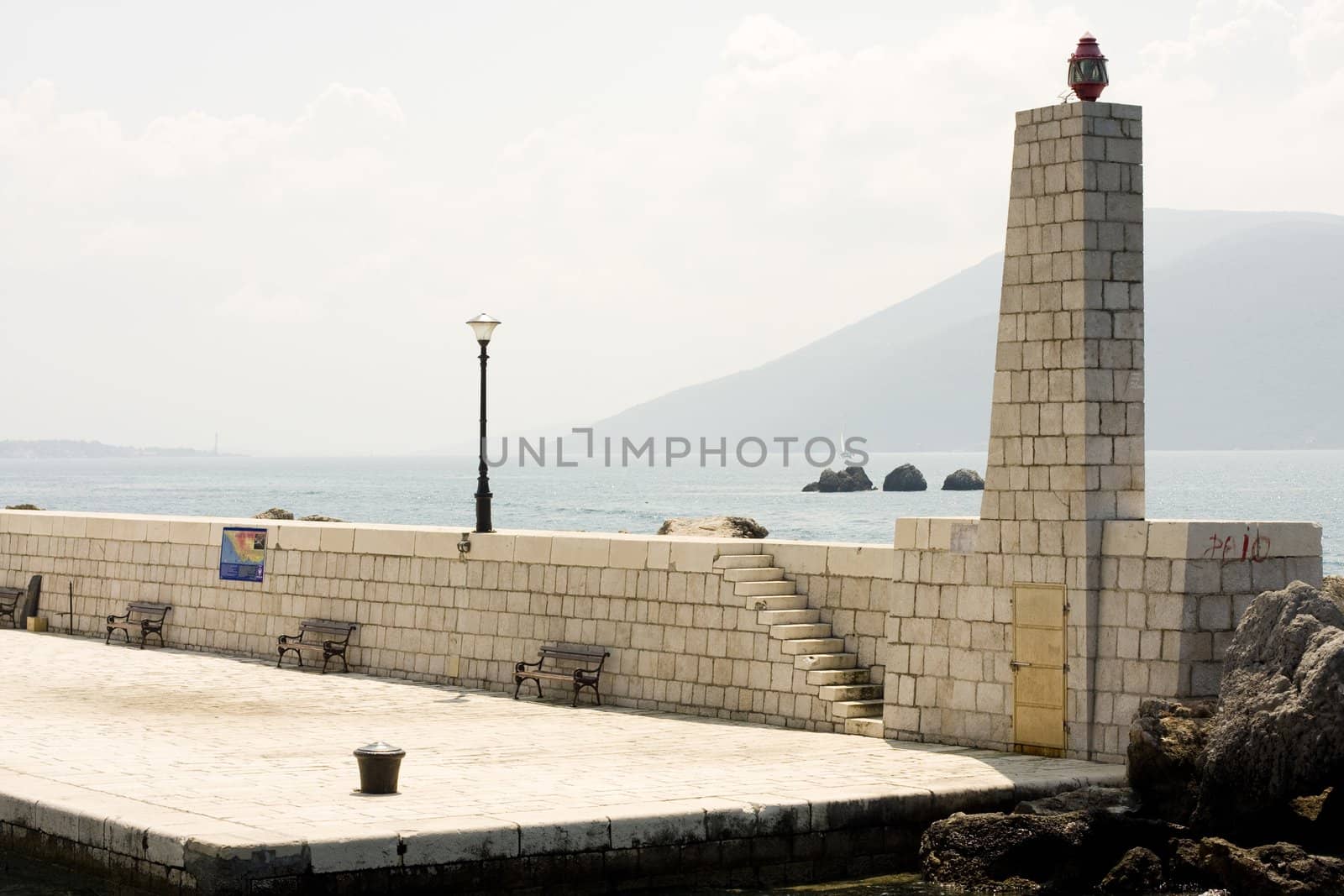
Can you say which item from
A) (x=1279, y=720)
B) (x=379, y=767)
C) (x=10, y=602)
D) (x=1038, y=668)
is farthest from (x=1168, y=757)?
(x=10, y=602)

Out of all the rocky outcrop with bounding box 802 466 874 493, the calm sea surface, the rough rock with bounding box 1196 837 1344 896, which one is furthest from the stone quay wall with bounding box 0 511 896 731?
the rocky outcrop with bounding box 802 466 874 493

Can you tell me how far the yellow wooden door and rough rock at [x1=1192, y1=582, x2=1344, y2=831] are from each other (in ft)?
6.65

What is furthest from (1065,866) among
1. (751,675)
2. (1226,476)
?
(1226,476)

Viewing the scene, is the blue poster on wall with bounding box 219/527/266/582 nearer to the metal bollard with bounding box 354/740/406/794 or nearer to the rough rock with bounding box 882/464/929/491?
the metal bollard with bounding box 354/740/406/794

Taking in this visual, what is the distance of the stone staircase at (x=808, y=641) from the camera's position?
622 inches

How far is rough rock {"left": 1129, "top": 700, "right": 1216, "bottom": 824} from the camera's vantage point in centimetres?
1228

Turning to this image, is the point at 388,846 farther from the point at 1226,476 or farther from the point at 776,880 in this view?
the point at 1226,476

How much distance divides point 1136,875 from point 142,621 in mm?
15514

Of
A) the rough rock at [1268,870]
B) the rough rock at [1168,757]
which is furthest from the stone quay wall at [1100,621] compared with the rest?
the rough rock at [1268,870]

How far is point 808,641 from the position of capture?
16.5 metres

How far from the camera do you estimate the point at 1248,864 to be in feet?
36.6

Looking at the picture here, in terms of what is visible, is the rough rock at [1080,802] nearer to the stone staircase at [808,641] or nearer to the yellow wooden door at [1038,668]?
the yellow wooden door at [1038,668]

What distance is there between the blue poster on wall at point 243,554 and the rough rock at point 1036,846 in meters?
12.2

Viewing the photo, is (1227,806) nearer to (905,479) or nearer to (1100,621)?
(1100,621)
